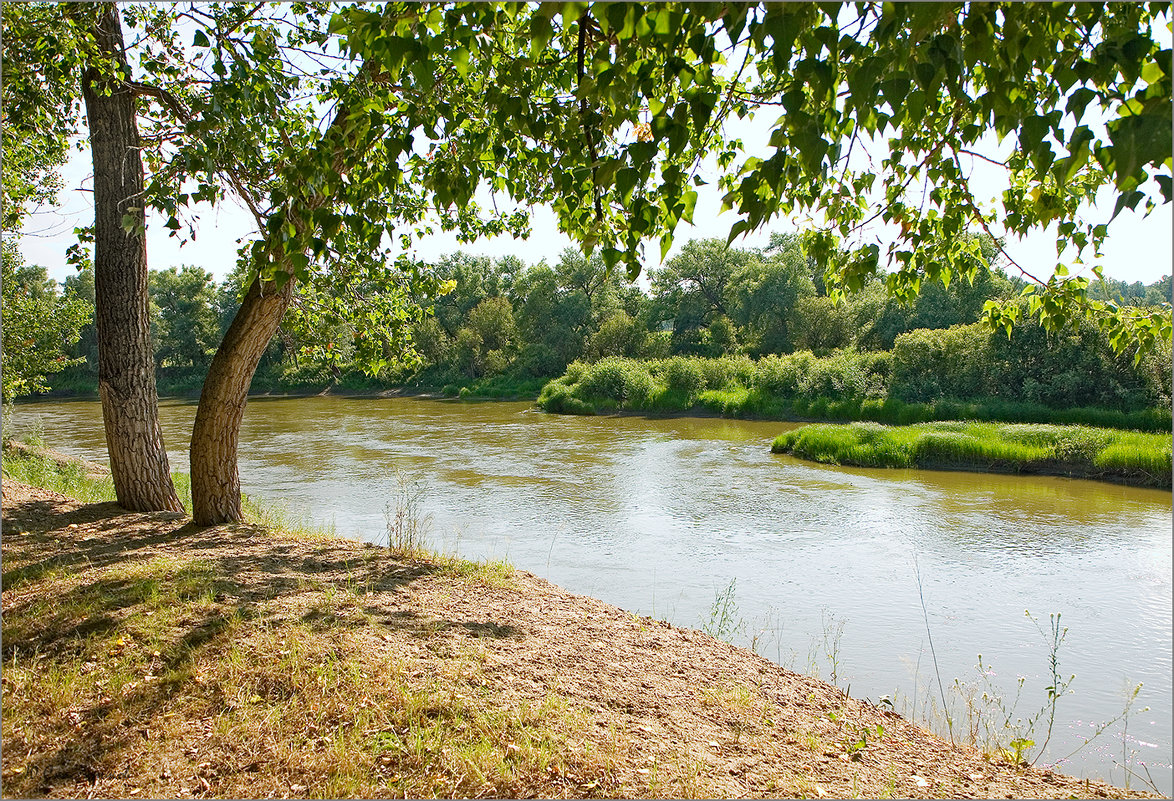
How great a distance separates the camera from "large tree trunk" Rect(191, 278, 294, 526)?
6406 millimetres

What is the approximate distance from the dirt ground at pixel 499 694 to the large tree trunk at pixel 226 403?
478 millimetres

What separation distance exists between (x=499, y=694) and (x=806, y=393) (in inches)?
1031

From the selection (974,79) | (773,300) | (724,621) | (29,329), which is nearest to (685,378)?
(773,300)

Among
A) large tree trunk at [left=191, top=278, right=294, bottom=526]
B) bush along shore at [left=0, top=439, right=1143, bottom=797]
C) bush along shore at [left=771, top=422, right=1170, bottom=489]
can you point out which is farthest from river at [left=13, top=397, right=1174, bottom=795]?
large tree trunk at [left=191, top=278, right=294, bottom=526]

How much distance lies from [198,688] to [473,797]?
1485 millimetres

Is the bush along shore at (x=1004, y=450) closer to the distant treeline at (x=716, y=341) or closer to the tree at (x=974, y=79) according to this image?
the distant treeline at (x=716, y=341)

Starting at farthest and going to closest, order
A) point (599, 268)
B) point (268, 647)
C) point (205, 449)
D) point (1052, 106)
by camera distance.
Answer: point (599, 268) → point (205, 449) → point (268, 647) → point (1052, 106)

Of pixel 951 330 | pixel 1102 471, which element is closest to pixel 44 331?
pixel 1102 471

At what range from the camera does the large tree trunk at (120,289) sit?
20.8 ft

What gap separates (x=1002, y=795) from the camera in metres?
3.12

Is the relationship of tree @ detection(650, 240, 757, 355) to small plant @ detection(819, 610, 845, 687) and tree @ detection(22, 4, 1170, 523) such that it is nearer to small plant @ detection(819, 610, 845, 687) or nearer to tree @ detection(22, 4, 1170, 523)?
small plant @ detection(819, 610, 845, 687)

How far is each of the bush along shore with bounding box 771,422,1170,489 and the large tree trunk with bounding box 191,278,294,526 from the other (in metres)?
14.6

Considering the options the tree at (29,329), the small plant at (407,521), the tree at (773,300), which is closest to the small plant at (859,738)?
the small plant at (407,521)

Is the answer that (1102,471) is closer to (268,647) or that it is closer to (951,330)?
(951,330)
